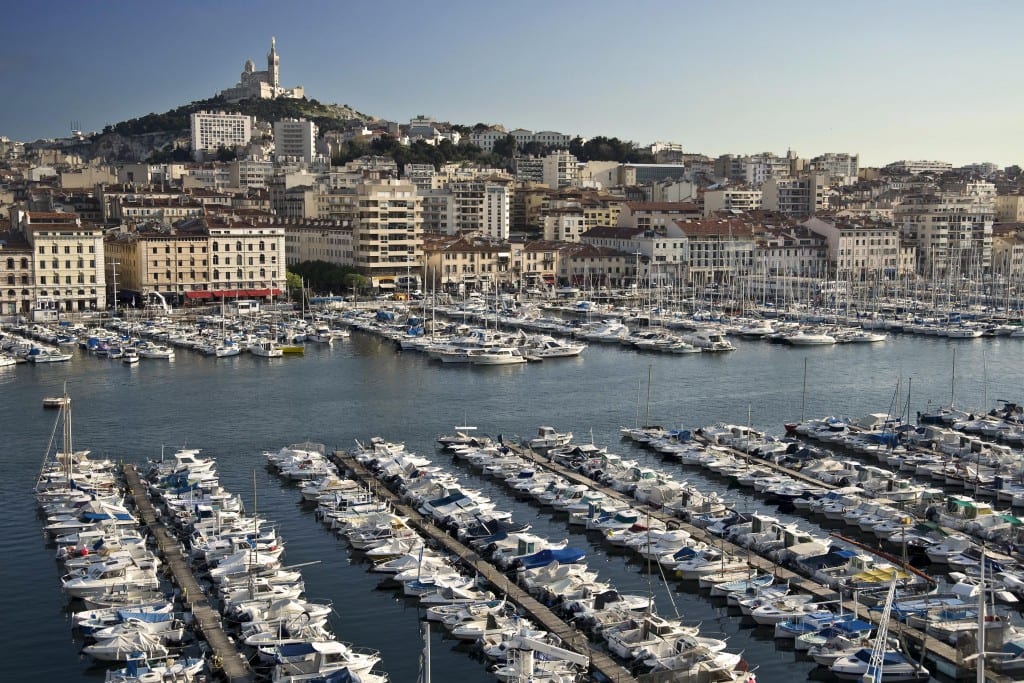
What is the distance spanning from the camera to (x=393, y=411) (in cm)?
2019

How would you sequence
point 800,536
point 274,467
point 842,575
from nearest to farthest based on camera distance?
point 842,575
point 800,536
point 274,467

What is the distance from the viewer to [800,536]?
38.9ft

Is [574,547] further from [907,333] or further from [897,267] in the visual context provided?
[897,267]

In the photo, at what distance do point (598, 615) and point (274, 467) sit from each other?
691 cm

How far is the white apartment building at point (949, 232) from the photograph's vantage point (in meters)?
46.2

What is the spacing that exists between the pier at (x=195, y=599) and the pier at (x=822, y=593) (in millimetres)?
4744

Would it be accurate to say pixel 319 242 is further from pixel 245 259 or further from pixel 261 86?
pixel 261 86

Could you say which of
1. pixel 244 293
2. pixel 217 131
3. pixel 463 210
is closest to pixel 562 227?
pixel 463 210

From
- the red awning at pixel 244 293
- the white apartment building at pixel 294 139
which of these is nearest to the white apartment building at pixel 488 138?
the white apartment building at pixel 294 139

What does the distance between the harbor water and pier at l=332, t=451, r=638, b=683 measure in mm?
786

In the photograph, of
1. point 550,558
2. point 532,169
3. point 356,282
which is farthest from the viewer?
point 532,169

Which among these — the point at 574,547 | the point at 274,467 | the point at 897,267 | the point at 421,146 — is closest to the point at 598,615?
the point at 574,547

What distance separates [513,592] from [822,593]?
270cm

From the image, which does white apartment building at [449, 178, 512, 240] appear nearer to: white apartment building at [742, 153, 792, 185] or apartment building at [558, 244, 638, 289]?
apartment building at [558, 244, 638, 289]
